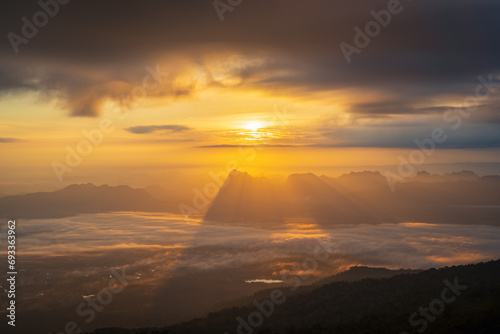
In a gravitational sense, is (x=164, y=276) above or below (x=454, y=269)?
below

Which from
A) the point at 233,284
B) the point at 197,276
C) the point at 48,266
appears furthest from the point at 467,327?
the point at 48,266

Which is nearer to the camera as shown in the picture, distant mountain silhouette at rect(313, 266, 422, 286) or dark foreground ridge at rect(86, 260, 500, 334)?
dark foreground ridge at rect(86, 260, 500, 334)

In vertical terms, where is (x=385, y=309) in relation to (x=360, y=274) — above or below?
above

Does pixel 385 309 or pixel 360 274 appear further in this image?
pixel 360 274

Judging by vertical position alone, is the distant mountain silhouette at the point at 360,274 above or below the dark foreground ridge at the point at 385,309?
below

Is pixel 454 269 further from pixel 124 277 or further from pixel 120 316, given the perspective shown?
pixel 124 277

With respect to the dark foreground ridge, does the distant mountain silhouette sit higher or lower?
lower

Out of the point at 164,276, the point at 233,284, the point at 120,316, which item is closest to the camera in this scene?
the point at 120,316

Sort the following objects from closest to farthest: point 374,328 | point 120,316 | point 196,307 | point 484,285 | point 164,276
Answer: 1. point 374,328
2. point 484,285
3. point 120,316
4. point 196,307
5. point 164,276
